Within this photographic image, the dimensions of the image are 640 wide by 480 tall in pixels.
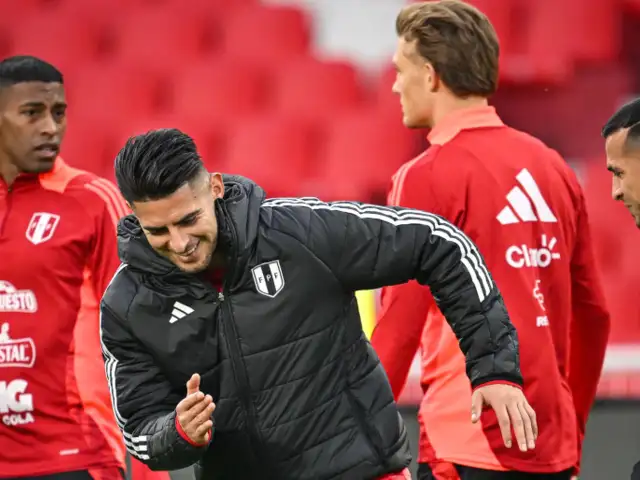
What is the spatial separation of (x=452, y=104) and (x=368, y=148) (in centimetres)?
282

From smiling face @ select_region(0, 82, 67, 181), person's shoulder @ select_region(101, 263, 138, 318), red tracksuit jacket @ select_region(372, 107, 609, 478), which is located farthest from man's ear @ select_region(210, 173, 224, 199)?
smiling face @ select_region(0, 82, 67, 181)

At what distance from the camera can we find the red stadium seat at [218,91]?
584 centimetres

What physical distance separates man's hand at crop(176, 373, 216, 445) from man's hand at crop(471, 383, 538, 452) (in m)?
0.49

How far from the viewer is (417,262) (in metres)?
2.19

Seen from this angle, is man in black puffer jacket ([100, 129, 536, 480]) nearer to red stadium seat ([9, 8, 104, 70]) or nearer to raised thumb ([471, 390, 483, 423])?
raised thumb ([471, 390, 483, 423])

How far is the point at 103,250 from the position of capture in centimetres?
288

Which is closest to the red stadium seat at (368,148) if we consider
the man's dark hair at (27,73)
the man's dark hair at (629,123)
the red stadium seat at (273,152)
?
the red stadium seat at (273,152)

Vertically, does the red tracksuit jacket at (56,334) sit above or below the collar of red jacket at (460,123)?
below

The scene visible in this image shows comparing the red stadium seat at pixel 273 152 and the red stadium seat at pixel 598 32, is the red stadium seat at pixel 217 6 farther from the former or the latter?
the red stadium seat at pixel 598 32

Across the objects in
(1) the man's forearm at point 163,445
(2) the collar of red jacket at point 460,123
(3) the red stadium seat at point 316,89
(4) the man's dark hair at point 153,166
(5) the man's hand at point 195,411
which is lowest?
(1) the man's forearm at point 163,445

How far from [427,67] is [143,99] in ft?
10.9

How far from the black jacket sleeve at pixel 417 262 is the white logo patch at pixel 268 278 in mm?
75

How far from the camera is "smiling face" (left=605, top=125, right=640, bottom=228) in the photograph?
2.32 m

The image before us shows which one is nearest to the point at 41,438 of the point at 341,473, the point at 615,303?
the point at 341,473
